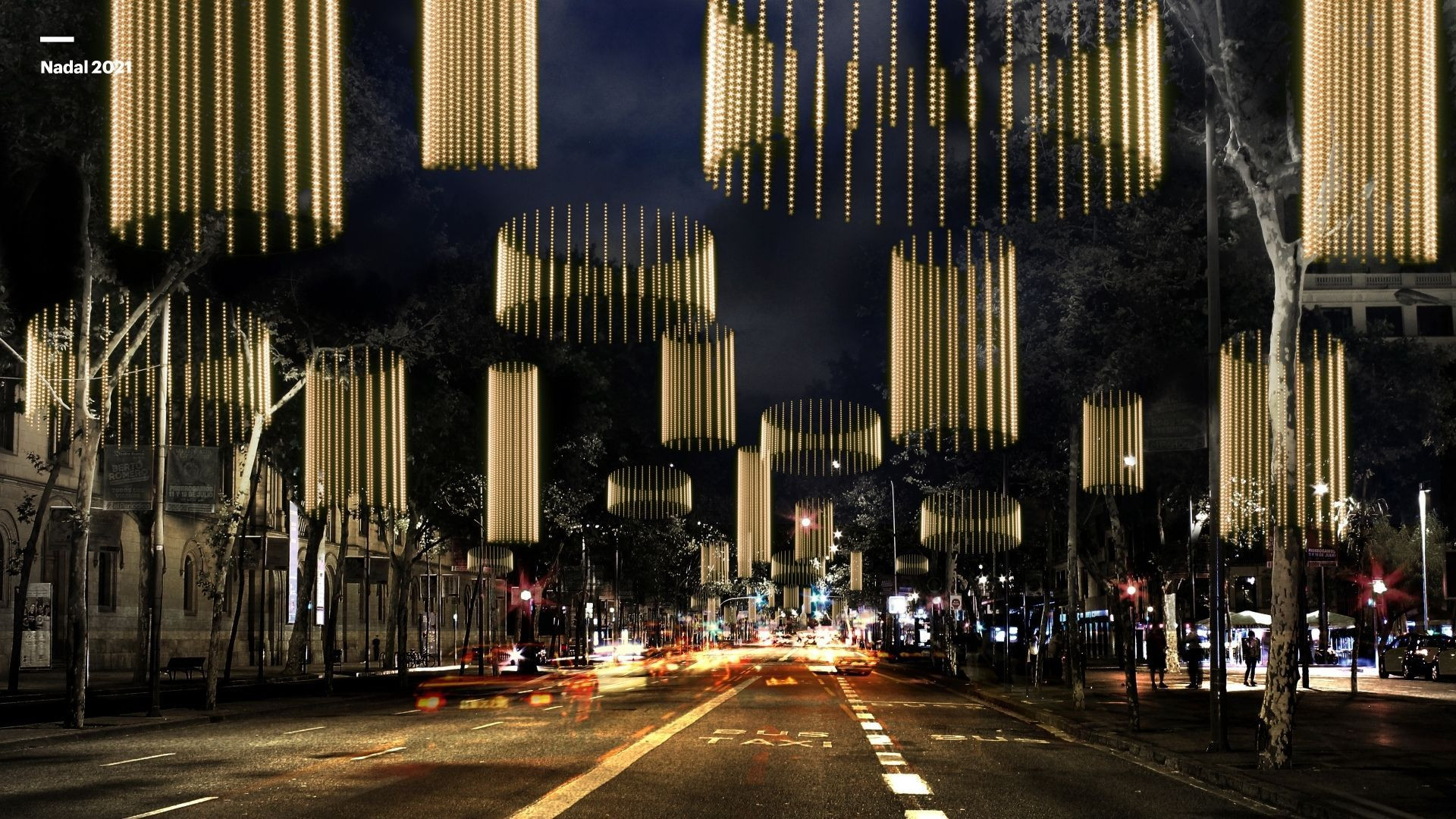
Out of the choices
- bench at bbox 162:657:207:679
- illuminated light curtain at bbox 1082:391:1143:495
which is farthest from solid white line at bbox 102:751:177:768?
bench at bbox 162:657:207:679

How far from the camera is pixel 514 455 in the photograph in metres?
22.1

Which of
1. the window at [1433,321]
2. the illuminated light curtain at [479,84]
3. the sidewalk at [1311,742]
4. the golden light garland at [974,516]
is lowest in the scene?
the sidewalk at [1311,742]

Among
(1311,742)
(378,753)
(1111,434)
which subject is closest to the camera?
(378,753)

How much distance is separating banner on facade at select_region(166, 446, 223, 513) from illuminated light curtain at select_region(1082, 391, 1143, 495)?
69.7 ft

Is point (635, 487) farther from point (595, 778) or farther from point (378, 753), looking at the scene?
point (595, 778)

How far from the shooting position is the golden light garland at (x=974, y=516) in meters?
60.5

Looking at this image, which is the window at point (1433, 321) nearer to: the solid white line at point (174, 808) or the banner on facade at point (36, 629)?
the banner on facade at point (36, 629)

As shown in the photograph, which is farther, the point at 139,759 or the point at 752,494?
the point at 752,494

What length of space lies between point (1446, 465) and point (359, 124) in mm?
77240

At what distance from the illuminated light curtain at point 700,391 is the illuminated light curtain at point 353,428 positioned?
20.9ft

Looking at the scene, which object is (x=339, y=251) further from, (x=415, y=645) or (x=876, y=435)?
(x=415, y=645)

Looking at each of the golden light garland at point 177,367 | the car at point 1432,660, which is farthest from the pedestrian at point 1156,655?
the golden light garland at point 177,367

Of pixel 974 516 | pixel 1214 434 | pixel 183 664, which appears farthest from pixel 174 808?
pixel 974 516

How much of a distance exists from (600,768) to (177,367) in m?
29.6
